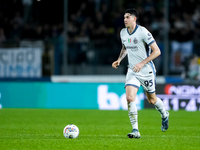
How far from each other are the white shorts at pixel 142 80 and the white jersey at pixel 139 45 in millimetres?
69

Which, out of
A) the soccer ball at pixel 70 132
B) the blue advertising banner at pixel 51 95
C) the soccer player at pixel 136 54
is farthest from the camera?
the blue advertising banner at pixel 51 95

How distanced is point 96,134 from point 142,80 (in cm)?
133

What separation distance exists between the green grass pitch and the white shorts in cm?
89

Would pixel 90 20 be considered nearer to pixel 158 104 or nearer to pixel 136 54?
pixel 158 104

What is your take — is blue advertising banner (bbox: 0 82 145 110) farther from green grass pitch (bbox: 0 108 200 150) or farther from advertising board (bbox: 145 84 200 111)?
green grass pitch (bbox: 0 108 200 150)

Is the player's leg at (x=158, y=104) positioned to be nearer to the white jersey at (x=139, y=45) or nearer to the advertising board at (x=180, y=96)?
the white jersey at (x=139, y=45)

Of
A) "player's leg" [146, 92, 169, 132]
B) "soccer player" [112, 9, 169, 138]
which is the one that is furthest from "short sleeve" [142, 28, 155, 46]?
"player's leg" [146, 92, 169, 132]

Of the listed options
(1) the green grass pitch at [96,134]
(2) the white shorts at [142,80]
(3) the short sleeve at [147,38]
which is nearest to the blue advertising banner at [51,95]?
(1) the green grass pitch at [96,134]

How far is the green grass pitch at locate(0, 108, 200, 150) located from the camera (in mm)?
6387

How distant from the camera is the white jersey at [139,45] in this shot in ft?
24.8

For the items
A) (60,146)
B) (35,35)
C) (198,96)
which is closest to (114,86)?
(198,96)

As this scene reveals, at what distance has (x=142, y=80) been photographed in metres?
7.73

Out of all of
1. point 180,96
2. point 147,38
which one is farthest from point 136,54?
point 180,96

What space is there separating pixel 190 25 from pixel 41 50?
635 cm
